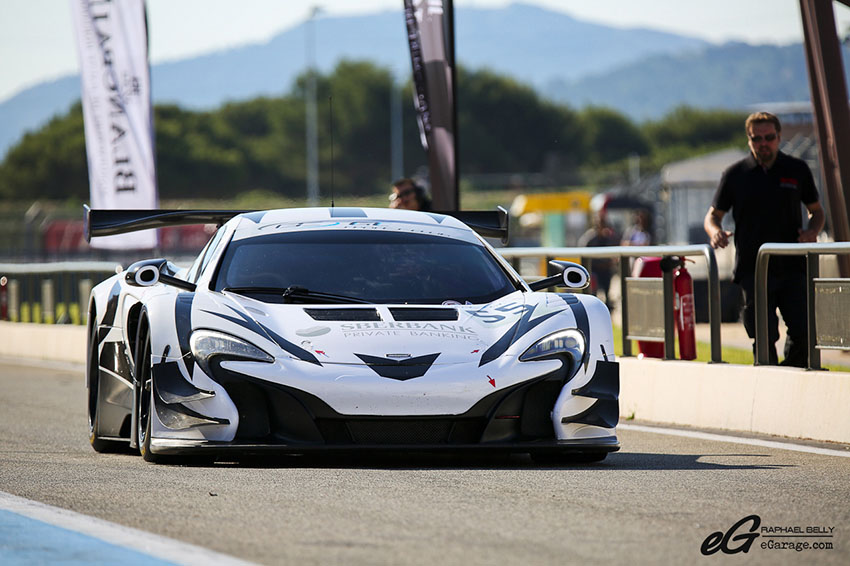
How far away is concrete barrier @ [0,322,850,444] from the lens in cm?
950

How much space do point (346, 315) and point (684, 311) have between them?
14.5ft

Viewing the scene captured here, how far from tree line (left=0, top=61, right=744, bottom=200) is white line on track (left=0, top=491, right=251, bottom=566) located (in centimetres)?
10528

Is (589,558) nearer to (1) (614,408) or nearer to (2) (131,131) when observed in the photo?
(1) (614,408)

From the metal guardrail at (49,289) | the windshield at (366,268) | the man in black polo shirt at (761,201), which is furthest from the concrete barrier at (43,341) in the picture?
the windshield at (366,268)

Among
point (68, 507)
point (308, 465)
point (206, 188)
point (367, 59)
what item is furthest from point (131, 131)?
point (367, 59)

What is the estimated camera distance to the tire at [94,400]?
9.12m

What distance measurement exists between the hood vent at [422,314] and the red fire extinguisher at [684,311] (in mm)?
3967

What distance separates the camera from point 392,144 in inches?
5138

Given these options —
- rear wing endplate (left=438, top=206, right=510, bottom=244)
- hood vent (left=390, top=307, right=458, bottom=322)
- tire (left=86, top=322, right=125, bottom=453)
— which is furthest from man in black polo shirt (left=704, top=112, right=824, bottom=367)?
tire (left=86, top=322, right=125, bottom=453)

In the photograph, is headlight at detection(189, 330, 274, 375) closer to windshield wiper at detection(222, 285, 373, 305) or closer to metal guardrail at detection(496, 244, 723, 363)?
windshield wiper at detection(222, 285, 373, 305)

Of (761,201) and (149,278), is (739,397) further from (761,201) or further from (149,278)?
(149,278)

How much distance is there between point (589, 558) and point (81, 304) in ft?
53.6

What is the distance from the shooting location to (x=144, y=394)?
816 cm

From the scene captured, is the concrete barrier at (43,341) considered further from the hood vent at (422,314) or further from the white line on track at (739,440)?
the hood vent at (422,314)
